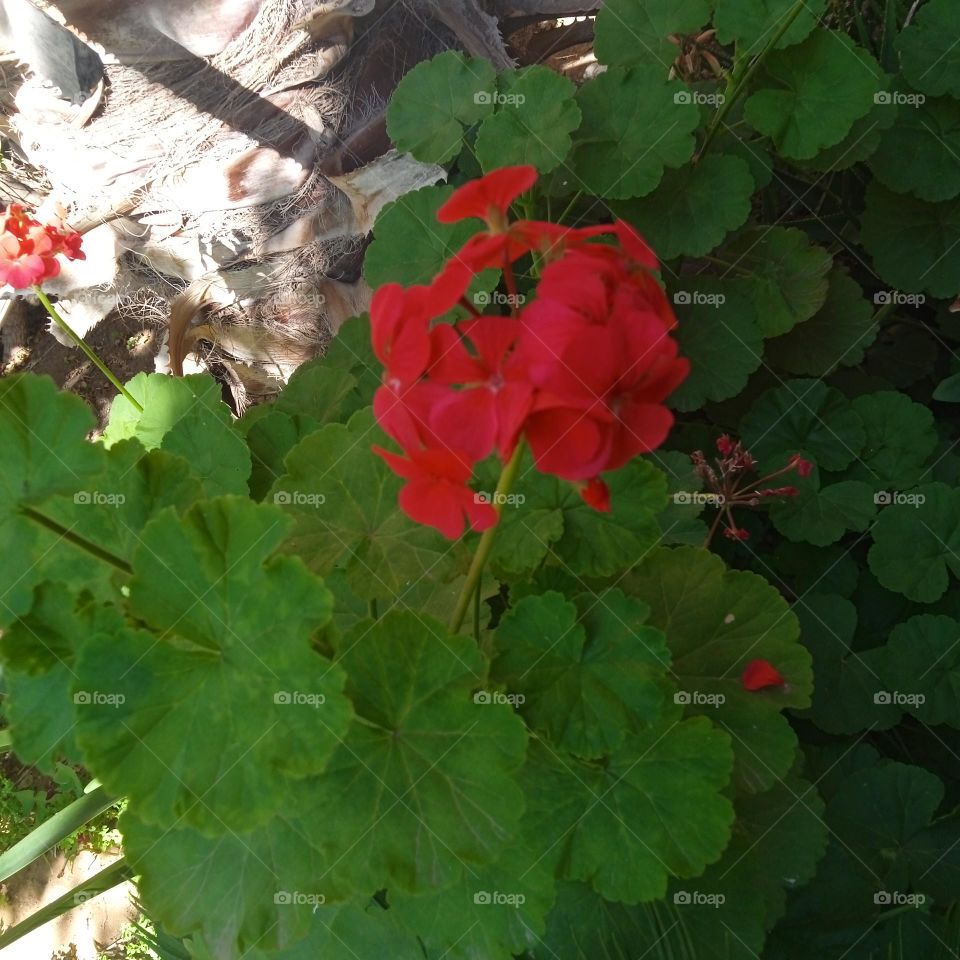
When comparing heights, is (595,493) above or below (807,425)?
above

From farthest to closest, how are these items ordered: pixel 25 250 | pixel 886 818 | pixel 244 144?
pixel 244 144 < pixel 25 250 < pixel 886 818

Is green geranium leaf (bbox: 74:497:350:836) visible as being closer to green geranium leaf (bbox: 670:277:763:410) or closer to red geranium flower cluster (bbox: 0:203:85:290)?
green geranium leaf (bbox: 670:277:763:410)

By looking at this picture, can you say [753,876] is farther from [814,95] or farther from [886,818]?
[814,95]

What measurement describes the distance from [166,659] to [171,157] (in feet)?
6.03

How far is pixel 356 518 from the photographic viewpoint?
1.01m

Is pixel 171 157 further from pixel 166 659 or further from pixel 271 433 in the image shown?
pixel 166 659

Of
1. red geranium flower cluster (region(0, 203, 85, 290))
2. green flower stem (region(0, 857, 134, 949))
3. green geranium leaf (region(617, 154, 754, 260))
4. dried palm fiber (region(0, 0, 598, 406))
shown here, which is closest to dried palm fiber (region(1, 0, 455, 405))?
dried palm fiber (region(0, 0, 598, 406))

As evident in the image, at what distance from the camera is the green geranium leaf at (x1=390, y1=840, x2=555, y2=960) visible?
0.91 m

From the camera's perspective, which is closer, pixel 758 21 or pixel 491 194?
pixel 491 194

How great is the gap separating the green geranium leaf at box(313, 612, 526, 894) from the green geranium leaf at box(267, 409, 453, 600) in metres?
0.14

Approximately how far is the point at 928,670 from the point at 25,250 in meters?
1.91

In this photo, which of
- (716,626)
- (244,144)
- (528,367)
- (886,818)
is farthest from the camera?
(244,144)

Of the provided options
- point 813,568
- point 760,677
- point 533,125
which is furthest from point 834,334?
point 760,677

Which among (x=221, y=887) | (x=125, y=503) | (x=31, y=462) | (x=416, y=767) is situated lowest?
(x=221, y=887)
